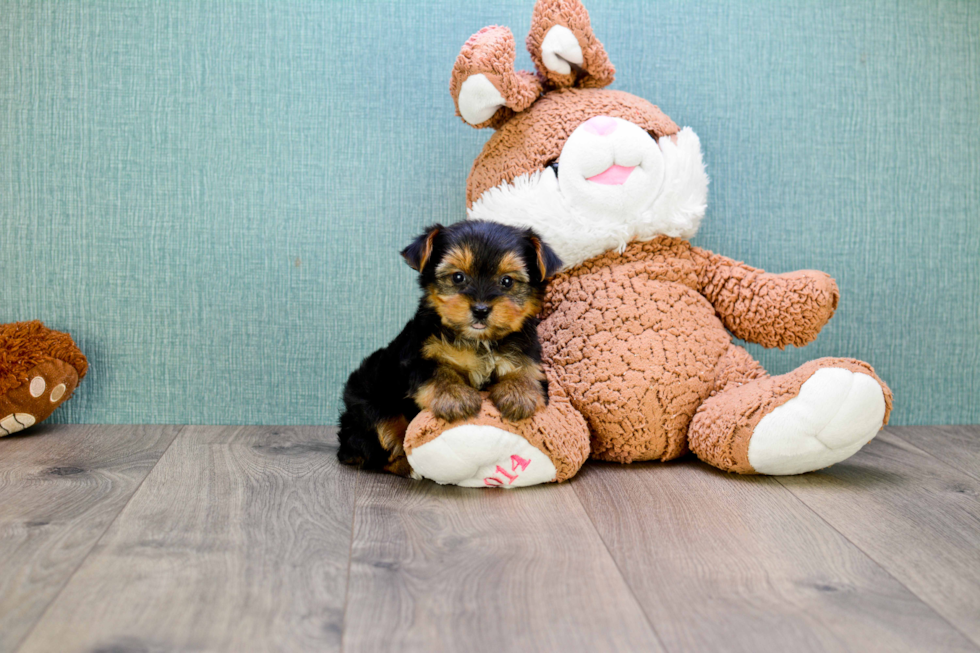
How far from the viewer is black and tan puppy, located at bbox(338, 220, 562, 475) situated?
1.88 metres

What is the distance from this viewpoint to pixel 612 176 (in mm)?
2162

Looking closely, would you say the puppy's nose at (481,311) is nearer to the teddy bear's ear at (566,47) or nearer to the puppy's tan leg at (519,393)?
the puppy's tan leg at (519,393)

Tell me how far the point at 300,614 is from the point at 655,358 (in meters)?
1.19

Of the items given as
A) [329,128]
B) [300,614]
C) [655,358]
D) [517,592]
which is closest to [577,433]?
[655,358]

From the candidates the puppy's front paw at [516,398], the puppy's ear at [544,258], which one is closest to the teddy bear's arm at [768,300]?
the puppy's ear at [544,258]

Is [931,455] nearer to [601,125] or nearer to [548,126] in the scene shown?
[601,125]

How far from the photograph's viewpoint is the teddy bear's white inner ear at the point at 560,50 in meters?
2.19

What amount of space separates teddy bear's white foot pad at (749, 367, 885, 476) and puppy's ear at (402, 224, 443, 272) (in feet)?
3.10

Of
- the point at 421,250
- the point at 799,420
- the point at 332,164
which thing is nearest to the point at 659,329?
the point at 799,420

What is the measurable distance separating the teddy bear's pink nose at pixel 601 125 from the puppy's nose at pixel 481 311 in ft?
2.16

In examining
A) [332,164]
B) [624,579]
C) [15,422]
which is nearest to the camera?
[624,579]

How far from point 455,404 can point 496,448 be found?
0.49 feet

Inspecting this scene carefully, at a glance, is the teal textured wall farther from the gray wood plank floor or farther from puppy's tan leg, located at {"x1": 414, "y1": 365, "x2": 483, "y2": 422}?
puppy's tan leg, located at {"x1": 414, "y1": 365, "x2": 483, "y2": 422}

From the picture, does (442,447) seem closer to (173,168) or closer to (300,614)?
(300,614)
